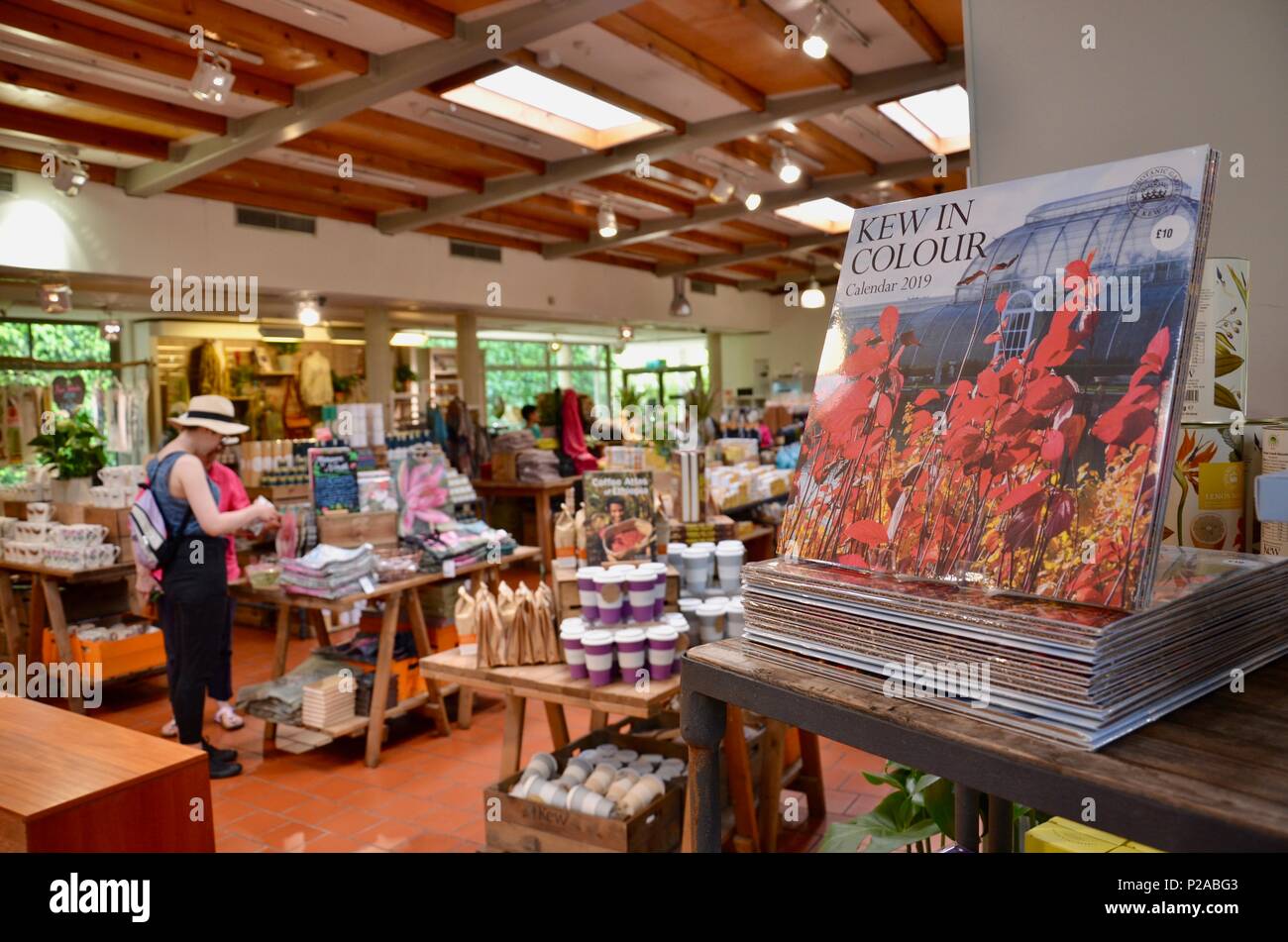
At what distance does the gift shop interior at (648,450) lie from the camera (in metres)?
0.82

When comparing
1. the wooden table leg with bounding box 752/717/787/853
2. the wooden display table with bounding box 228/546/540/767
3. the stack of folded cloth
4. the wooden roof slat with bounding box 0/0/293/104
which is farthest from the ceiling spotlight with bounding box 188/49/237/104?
the wooden table leg with bounding box 752/717/787/853

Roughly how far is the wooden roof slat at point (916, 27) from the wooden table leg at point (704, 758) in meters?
4.99

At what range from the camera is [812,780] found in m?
3.88

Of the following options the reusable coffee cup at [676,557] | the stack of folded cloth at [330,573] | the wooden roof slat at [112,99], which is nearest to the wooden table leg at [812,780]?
the reusable coffee cup at [676,557]

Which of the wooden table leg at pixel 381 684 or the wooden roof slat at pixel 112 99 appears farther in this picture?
the wooden roof slat at pixel 112 99

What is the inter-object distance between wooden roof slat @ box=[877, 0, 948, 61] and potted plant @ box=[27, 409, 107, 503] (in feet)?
19.5

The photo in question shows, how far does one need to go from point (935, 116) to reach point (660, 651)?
581 cm

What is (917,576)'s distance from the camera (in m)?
0.91

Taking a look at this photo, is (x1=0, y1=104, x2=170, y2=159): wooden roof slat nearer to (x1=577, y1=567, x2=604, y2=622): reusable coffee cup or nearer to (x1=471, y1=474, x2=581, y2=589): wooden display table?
(x1=471, y1=474, x2=581, y2=589): wooden display table

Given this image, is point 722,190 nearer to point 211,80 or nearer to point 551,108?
point 551,108

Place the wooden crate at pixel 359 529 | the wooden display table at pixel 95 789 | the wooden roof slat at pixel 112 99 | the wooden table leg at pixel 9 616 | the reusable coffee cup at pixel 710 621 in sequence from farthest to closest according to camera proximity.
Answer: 1. the wooden table leg at pixel 9 616
2. the wooden roof slat at pixel 112 99
3. the wooden crate at pixel 359 529
4. the reusable coffee cup at pixel 710 621
5. the wooden display table at pixel 95 789

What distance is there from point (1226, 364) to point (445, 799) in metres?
3.72

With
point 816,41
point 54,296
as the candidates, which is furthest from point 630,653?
point 54,296

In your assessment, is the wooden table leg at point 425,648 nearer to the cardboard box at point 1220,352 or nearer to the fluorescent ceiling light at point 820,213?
the cardboard box at point 1220,352
